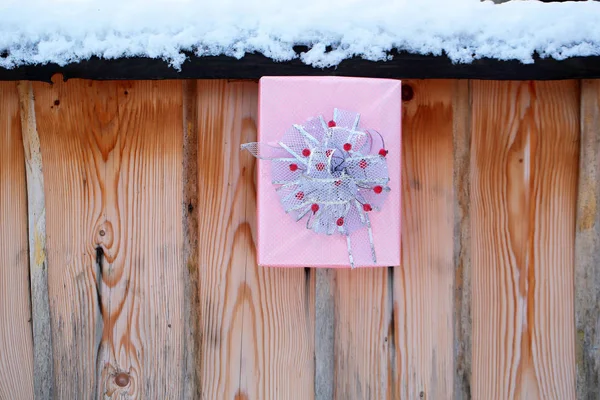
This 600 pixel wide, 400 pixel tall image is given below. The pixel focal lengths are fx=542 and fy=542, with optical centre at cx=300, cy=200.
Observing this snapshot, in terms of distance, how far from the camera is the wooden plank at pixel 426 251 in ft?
3.85

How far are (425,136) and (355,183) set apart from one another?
0.79 ft

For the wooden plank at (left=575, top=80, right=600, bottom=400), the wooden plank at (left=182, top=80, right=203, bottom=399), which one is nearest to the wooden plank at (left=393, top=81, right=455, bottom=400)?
the wooden plank at (left=575, top=80, right=600, bottom=400)

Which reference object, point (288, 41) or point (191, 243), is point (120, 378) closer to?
point (191, 243)

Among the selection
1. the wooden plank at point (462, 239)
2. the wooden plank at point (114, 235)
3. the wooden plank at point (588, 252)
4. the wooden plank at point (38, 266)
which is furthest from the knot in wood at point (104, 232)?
the wooden plank at point (588, 252)

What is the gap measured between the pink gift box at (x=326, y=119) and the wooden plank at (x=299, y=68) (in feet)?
0.07

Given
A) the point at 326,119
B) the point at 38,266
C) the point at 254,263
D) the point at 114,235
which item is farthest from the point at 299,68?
the point at 38,266

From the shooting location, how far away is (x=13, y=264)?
3.89 feet

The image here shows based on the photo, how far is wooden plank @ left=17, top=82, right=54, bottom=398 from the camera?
1.17m

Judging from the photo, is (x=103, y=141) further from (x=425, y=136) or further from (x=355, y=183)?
(x=425, y=136)

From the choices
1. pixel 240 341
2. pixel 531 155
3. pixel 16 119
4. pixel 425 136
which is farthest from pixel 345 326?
pixel 16 119

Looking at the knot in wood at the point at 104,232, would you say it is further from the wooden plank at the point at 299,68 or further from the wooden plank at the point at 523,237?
the wooden plank at the point at 523,237

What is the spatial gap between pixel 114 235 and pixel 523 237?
90 centimetres

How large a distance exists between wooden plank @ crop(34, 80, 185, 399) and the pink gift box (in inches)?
9.2

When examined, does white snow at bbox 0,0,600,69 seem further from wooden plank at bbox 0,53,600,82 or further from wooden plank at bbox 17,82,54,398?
wooden plank at bbox 17,82,54,398
